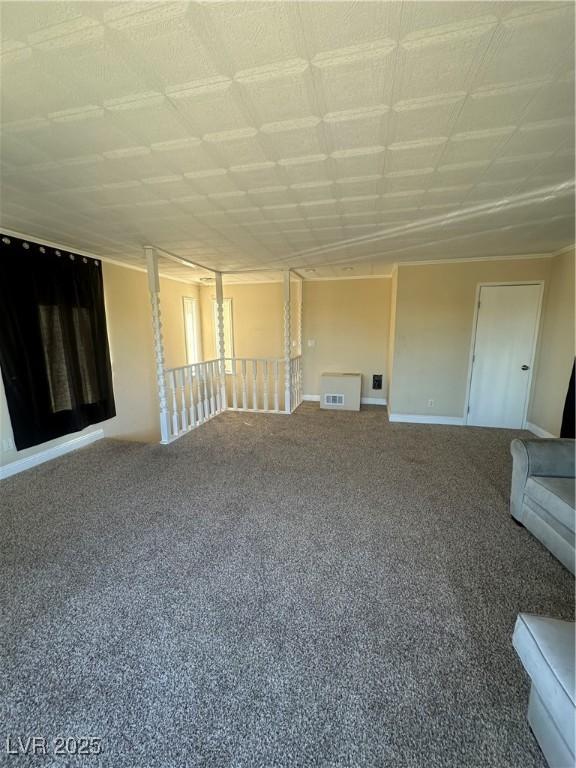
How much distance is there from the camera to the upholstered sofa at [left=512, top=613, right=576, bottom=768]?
2.85 feet

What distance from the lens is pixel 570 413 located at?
3.23 meters

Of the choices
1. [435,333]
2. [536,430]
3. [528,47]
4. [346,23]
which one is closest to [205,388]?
[435,333]

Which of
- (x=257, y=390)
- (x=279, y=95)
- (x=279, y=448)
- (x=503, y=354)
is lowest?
(x=279, y=448)

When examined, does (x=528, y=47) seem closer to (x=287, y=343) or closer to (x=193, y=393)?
(x=287, y=343)

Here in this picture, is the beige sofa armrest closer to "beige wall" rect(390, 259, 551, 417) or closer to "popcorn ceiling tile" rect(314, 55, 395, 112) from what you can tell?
"popcorn ceiling tile" rect(314, 55, 395, 112)

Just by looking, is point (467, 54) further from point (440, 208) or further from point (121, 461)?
point (121, 461)

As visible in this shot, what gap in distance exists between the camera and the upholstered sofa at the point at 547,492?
69.6 inches

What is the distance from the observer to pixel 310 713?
1131 mm

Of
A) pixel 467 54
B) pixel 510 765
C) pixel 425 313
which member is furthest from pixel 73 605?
pixel 425 313

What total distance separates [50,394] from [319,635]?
11.8 ft

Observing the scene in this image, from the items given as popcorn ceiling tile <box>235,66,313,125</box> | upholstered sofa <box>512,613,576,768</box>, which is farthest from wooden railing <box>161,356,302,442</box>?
upholstered sofa <box>512,613,576,768</box>

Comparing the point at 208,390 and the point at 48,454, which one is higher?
the point at 208,390

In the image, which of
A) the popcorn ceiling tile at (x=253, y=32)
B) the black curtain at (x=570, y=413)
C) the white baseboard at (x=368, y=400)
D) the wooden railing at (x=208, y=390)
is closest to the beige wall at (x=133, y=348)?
the wooden railing at (x=208, y=390)

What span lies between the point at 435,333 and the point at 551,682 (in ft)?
13.7
